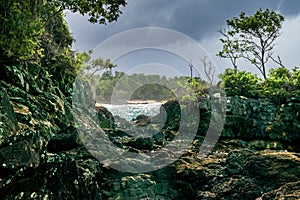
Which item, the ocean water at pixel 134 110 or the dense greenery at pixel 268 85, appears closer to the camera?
the dense greenery at pixel 268 85

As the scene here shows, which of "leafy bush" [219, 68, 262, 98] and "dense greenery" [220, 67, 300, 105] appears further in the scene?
"leafy bush" [219, 68, 262, 98]

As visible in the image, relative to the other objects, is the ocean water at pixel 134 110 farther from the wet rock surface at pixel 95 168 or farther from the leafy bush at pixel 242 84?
the wet rock surface at pixel 95 168

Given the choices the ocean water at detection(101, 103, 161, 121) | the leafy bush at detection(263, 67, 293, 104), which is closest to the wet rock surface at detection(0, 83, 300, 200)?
the leafy bush at detection(263, 67, 293, 104)

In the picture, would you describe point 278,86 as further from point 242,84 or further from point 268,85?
point 242,84

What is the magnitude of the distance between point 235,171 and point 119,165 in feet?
10.2

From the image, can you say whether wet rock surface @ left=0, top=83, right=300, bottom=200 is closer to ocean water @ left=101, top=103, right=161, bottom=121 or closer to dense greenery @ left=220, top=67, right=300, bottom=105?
dense greenery @ left=220, top=67, right=300, bottom=105

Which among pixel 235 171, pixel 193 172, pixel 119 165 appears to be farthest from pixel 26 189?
pixel 235 171

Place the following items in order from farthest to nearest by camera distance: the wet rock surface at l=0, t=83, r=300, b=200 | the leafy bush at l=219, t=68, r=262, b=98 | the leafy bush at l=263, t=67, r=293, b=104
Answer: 1. the leafy bush at l=219, t=68, r=262, b=98
2. the leafy bush at l=263, t=67, r=293, b=104
3. the wet rock surface at l=0, t=83, r=300, b=200

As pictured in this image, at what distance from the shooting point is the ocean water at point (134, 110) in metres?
19.2

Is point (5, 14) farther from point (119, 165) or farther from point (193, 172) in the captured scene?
point (193, 172)

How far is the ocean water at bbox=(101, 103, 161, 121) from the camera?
19.2m

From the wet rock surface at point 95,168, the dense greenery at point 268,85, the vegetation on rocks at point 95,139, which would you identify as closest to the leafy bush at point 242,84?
the dense greenery at point 268,85

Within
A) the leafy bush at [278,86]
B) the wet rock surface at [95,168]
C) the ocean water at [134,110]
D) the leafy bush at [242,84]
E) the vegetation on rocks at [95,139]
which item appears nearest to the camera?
the wet rock surface at [95,168]

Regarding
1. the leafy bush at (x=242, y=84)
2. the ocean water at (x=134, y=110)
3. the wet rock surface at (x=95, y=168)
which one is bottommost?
the wet rock surface at (x=95, y=168)
